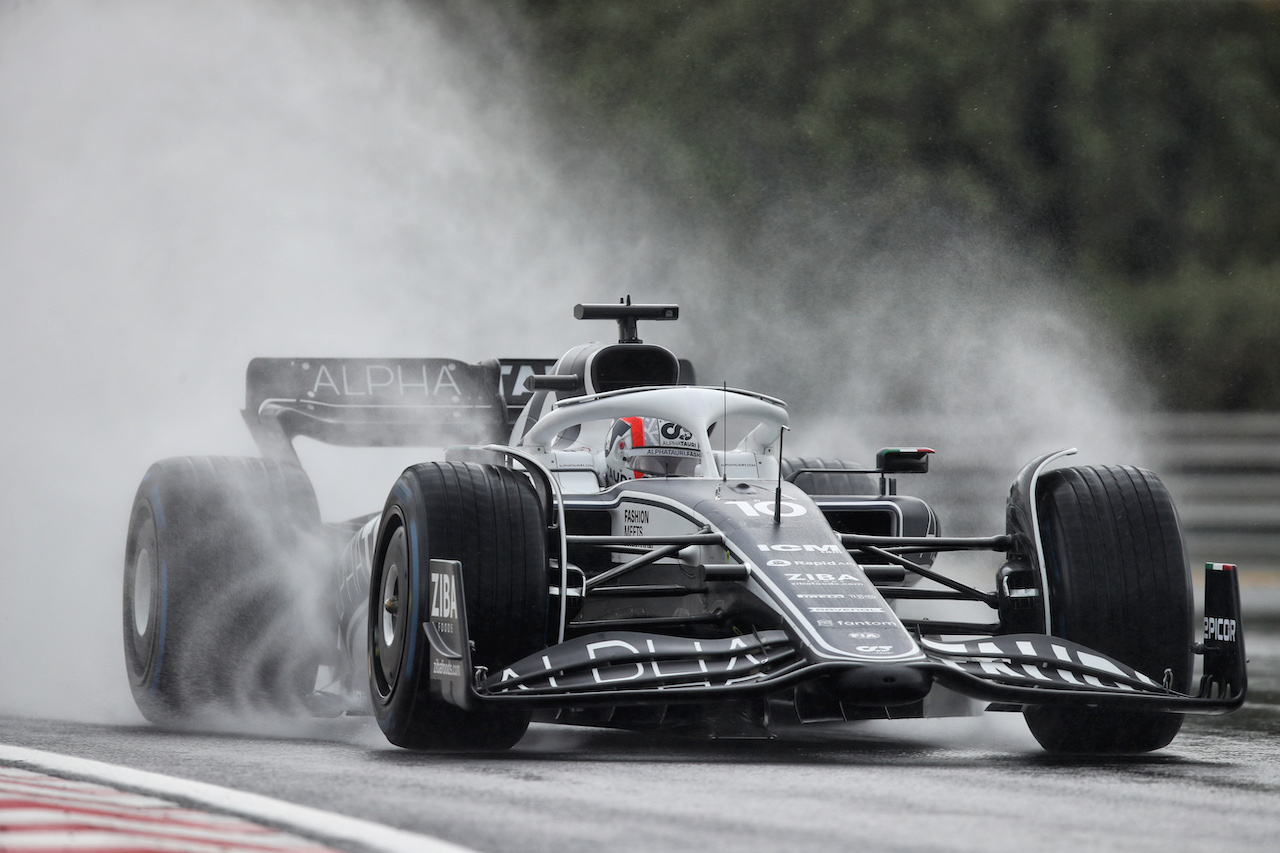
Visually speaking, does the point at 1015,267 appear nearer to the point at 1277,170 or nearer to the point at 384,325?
the point at 1277,170

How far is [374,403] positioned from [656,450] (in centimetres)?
240

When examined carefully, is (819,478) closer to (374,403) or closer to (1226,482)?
(374,403)

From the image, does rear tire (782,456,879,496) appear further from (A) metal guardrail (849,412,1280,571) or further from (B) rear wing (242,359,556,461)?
(A) metal guardrail (849,412,1280,571)

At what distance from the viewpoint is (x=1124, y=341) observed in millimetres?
19188

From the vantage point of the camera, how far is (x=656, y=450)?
7.82m

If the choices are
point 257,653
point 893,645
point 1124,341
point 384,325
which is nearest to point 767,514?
point 893,645

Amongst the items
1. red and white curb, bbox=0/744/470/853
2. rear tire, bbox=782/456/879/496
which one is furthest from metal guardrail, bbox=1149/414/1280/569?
red and white curb, bbox=0/744/470/853

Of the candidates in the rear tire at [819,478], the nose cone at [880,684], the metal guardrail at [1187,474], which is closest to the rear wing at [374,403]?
the rear tire at [819,478]

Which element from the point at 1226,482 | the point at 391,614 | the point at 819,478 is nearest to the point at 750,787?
the point at 391,614

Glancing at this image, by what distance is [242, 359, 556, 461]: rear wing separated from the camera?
31.2 feet

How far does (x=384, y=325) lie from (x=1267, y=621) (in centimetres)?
697

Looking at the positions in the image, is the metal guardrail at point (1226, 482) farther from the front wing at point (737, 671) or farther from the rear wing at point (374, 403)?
the front wing at point (737, 671)

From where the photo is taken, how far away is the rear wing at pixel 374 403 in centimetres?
950

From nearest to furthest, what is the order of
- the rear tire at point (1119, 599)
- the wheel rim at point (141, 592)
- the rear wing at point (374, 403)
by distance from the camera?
1. the rear tire at point (1119, 599)
2. the wheel rim at point (141, 592)
3. the rear wing at point (374, 403)
